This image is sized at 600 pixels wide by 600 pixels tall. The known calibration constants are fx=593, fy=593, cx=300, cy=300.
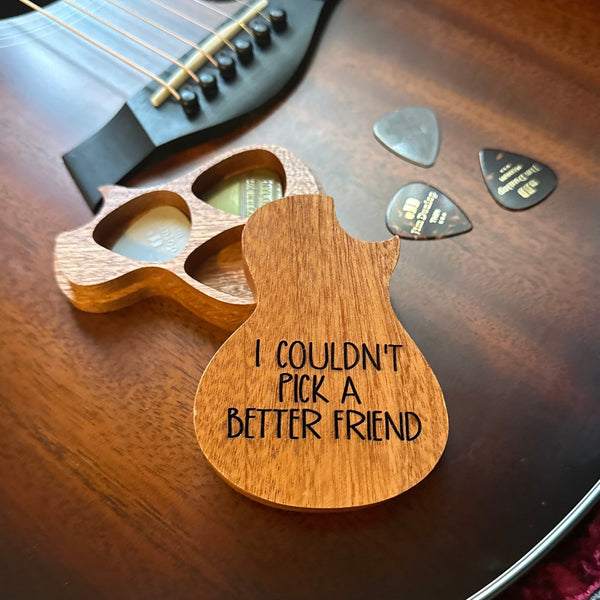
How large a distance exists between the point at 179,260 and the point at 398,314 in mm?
219

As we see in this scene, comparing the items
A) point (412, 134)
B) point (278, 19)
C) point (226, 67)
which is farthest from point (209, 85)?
point (412, 134)

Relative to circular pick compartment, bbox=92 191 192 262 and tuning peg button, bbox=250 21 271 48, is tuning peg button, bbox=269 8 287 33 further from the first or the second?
circular pick compartment, bbox=92 191 192 262

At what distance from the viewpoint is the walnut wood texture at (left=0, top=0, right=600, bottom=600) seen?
0.48m

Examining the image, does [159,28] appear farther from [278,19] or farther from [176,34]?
[278,19]

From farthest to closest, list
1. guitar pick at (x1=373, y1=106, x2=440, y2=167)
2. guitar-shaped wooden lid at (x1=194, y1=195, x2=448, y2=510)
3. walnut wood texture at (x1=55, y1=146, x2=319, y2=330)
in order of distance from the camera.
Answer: guitar pick at (x1=373, y1=106, x2=440, y2=167)
walnut wood texture at (x1=55, y1=146, x2=319, y2=330)
guitar-shaped wooden lid at (x1=194, y1=195, x2=448, y2=510)

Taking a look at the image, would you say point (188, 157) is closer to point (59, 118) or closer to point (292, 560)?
point (59, 118)

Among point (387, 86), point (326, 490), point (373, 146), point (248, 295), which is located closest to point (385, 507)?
point (326, 490)

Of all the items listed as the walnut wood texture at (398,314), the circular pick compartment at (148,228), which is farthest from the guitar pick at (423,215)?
the circular pick compartment at (148,228)

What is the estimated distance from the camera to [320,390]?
49cm

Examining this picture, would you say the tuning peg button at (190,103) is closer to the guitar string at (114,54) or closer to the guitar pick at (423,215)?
the guitar string at (114,54)

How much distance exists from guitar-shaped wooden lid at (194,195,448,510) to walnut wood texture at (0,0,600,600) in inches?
1.8

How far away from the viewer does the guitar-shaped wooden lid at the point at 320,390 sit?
0.46 meters

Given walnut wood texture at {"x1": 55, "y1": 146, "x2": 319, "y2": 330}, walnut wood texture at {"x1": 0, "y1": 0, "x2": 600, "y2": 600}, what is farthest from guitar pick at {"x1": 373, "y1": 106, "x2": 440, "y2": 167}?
walnut wood texture at {"x1": 55, "y1": 146, "x2": 319, "y2": 330}

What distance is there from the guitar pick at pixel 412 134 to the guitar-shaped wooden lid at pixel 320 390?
165 millimetres
